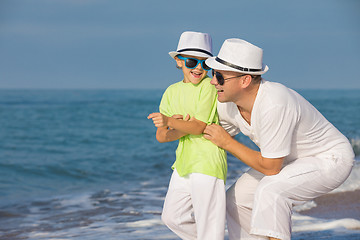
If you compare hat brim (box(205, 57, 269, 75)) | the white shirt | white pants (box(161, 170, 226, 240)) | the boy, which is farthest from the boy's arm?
hat brim (box(205, 57, 269, 75))

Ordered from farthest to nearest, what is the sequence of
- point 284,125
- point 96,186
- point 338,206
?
1. point 96,186
2. point 338,206
3. point 284,125

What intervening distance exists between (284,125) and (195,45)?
38.3 inches

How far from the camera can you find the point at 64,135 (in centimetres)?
1842

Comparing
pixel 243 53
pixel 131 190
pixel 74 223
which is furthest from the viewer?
pixel 131 190

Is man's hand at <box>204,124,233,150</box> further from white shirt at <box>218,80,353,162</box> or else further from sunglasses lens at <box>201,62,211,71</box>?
sunglasses lens at <box>201,62,211,71</box>

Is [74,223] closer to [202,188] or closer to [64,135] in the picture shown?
[202,188]

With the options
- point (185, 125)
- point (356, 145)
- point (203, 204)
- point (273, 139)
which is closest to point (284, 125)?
point (273, 139)

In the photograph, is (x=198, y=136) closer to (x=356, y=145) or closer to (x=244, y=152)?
(x=244, y=152)

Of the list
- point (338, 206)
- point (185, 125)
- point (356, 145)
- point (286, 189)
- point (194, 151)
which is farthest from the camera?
point (356, 145)

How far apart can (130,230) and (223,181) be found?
8.16 feet

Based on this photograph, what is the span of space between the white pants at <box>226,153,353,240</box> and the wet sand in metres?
2.56

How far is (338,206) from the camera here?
6.50 metres

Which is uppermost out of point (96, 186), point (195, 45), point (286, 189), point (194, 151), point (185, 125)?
point (195, 45)

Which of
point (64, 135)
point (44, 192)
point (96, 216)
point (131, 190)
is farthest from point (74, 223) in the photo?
point (64, 135)
